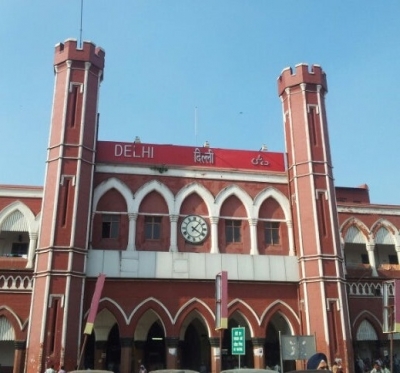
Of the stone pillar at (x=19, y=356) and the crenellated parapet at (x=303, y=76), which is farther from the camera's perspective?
the crenellated parapet at (x=303, y=76)

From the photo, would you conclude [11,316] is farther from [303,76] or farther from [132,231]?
[303,76]

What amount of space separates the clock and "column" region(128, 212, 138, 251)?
2.17 m

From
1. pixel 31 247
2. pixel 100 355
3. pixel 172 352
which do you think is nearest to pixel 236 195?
pixel 172 352

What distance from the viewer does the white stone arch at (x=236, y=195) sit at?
23750mm

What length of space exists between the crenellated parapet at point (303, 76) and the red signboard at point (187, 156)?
368cm

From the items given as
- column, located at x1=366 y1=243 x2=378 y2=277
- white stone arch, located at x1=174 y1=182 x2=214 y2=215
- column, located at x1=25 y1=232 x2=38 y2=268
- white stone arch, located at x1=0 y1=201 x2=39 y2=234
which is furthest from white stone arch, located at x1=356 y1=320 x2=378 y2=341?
white stone arch, located at x1=0 y1=201 x2=39 y2=234

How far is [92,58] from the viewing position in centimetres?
2406

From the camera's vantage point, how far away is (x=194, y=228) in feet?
76.2

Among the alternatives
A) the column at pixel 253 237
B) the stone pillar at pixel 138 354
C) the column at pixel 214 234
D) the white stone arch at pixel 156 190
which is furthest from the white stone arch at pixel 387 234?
the stone pillar at pixel 138 354

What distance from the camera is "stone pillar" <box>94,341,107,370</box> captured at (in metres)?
22.1

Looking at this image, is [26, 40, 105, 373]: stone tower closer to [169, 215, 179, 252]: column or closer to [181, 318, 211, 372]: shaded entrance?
[169, 215, 179, 252]: column

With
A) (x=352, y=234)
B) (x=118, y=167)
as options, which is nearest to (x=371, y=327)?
(x=352, y=234)

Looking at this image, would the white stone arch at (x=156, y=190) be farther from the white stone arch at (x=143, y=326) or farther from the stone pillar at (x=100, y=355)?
the stone pillar at (x=100, y=355)

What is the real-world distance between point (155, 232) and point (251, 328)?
593 centimetres
